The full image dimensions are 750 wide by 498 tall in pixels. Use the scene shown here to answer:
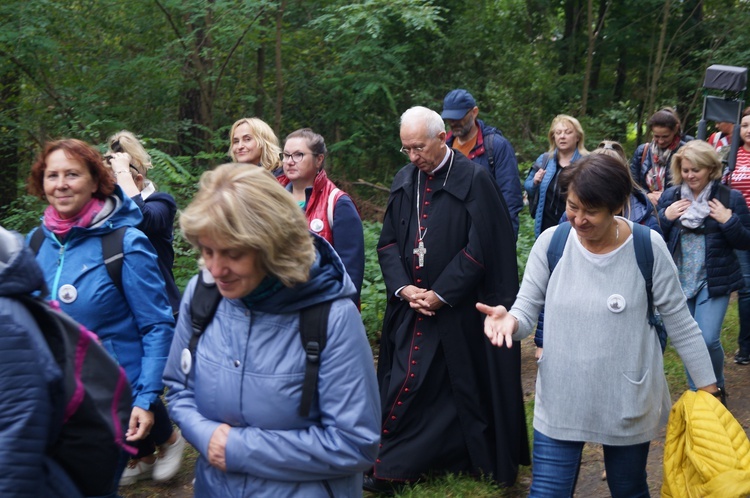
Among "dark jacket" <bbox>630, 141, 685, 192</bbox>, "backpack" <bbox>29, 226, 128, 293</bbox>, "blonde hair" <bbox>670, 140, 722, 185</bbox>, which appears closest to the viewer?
"backpack" <bbox>29, 226, 128, 293</bbox>

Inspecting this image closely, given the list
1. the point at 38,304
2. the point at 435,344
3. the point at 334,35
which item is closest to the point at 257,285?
the point at 38,304

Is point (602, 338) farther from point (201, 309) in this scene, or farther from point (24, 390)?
point (24, 390)

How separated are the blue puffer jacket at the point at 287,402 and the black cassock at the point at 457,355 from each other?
2.52 m

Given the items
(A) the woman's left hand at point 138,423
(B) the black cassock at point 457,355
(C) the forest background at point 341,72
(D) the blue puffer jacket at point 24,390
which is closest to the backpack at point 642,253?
(B) the black cassock at point 457,355

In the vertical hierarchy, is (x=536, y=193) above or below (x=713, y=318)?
above

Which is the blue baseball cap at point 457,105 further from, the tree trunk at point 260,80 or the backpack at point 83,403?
the tree trunk at point 260,80

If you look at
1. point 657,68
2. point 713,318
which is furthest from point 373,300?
point 657,68

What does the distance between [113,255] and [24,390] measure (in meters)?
1.75

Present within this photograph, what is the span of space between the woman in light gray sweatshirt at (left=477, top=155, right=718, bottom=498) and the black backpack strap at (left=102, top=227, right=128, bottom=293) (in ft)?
5.73

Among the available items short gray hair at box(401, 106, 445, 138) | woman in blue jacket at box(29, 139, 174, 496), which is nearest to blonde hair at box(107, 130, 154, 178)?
woman in blue jacket at box(29, 139, 174, 496)

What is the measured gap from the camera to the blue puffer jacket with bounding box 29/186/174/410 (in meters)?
4.03

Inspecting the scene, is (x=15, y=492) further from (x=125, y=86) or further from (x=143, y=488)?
(x=125, y=86)

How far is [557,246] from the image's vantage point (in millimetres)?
4008

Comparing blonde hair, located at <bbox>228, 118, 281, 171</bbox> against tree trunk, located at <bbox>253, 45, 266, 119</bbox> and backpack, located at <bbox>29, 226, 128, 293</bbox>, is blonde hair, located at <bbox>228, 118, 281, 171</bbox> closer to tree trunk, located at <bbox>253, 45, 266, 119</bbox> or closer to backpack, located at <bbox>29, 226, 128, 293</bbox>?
backpack, located at <bbox>29, 226, 128, 293</bbox>
